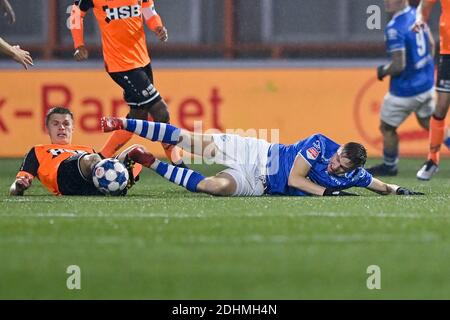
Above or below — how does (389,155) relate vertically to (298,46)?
below

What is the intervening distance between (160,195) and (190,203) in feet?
3.26

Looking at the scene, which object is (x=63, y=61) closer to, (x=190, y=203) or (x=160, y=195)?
(x=160, y=195)

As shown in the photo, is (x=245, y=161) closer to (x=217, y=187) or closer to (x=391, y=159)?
(x=217, y=187)

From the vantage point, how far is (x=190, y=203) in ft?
29.6

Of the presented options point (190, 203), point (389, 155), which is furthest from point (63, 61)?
point (190, 203)

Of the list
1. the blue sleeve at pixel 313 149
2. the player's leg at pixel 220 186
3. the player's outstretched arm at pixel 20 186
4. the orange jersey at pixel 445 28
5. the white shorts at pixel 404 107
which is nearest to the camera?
the blue sleeve at pixel 313 149

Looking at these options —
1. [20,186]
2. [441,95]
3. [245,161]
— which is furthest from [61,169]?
[441,95]

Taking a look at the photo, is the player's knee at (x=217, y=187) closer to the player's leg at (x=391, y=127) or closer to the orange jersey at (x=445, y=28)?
the orange jersey at (x=445, y=28)

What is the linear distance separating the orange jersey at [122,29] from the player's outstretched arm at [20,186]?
6.20 ft

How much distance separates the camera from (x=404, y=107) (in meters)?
12.8

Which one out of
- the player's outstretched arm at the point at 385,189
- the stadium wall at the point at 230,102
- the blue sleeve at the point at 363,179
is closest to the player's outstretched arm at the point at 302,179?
the blue sleeve at the point at 363,179

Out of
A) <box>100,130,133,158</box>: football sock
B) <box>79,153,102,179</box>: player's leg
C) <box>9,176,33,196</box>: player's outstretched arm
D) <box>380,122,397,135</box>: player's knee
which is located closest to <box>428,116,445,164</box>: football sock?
<box>380,122,397,135</box>: player's knee

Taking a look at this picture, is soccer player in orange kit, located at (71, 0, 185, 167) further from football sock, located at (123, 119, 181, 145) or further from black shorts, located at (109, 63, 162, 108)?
football sock, located at (123, 119, 181, 145)

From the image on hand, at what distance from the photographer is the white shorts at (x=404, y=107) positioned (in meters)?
12.8
